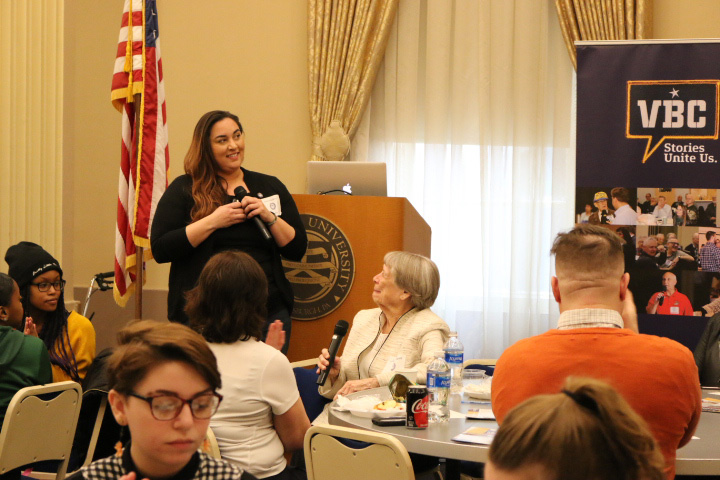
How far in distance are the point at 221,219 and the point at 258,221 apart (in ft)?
0.55

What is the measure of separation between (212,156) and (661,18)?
173 inches

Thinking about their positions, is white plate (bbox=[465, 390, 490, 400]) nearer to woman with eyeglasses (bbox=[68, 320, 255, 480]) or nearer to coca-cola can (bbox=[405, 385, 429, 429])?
coca-cola can (bbox=[405, 385, 429, 429])

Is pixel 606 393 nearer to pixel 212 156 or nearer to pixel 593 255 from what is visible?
pixel 593 255

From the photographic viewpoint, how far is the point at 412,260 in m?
3.75

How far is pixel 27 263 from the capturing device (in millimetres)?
3973

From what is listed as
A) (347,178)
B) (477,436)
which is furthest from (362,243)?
(477,436)

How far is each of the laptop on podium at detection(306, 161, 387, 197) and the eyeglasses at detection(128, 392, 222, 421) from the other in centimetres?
294

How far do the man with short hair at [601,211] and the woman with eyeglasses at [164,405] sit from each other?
155 inches

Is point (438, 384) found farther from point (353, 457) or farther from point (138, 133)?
point (138, 133)

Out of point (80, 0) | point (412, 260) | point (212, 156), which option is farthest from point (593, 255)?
point (80, 0)

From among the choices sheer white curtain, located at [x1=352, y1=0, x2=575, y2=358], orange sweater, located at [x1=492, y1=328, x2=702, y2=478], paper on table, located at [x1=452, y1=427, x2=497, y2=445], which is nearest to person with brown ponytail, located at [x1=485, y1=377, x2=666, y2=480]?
orange sweater, located at [x1=492, y1=328, x2=702, y2=478]

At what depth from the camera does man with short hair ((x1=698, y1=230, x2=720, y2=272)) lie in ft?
15.8

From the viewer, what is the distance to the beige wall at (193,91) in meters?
6.97

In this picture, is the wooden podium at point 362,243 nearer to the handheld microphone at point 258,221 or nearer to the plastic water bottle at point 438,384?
the handheld microphone at point 258,221
